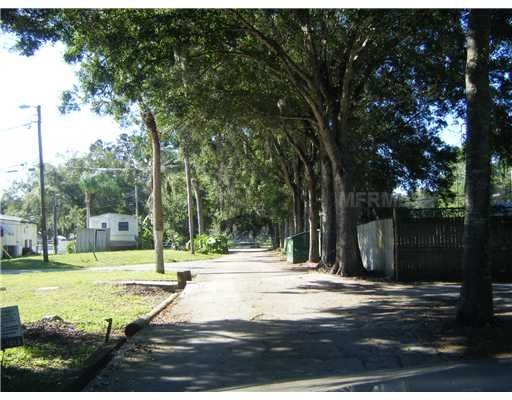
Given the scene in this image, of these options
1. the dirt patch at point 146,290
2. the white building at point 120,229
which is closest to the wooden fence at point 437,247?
the dirt patch at point 146,290

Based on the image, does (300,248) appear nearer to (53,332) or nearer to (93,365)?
(53,332)

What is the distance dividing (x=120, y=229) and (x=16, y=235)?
1276 cm

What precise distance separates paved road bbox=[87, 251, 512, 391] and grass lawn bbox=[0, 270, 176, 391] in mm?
613

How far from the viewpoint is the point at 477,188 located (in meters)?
8.87

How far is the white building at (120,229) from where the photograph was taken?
206 ft

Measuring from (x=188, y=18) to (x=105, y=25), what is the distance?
2.16 meters

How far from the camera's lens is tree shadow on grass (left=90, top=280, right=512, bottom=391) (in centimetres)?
704

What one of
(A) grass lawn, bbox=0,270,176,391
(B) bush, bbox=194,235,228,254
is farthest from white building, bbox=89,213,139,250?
(A) grass lawn, bbox=0,270,176,391

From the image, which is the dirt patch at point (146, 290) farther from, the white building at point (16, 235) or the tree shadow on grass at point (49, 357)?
the white building at point (16, 235)

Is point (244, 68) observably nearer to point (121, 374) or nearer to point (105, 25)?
point (105, 25)

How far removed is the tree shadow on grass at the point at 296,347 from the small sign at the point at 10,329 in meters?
1.10

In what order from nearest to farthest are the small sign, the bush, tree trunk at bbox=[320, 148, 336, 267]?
the small sign < tree trunk at bbox=[320, 148, 336, 267] < the bush

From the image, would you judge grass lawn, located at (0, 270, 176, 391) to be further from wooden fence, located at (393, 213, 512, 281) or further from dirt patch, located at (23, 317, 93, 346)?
wooden fence, located at (393, 213, 512, 281)

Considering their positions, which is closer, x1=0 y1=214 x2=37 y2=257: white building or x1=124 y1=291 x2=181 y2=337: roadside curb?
x1=124 y1=291 x2=181 y2=337: roadside curb
